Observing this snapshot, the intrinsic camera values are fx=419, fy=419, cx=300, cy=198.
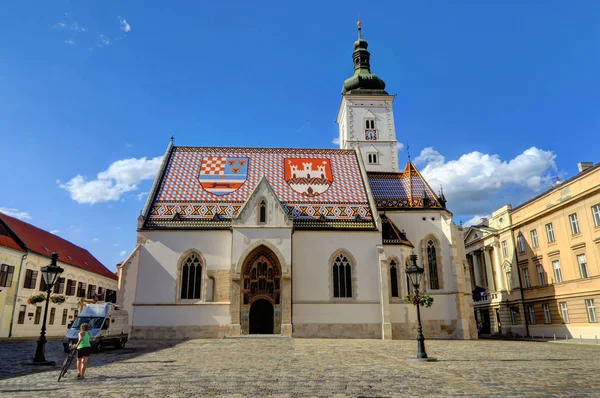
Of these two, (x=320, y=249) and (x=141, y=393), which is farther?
(x=320, y=249)

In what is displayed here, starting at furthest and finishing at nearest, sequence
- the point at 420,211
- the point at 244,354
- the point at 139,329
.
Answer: the point at 420,211, the point at 139,329, the point at 244,354

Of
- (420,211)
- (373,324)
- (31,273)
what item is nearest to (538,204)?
(420,211)

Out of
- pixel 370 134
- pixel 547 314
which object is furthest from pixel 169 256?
pixel 547 314

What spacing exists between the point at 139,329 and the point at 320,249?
551 inches

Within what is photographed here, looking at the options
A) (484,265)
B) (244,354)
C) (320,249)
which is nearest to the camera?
(244,354)

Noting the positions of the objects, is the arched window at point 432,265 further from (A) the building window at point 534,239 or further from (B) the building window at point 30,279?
(B) the building window at point 30,279

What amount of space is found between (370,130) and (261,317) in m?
25.5

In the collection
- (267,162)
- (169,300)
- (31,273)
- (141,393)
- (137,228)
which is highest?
(267,162)

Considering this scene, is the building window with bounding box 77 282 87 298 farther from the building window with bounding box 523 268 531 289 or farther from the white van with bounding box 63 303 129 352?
the building window with bounding box 523 268 531 289

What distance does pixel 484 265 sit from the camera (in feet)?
160

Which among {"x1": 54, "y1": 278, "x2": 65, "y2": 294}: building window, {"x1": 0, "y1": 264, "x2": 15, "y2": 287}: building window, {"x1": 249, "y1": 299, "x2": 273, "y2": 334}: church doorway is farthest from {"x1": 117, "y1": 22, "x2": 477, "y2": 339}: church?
{"x1": 54, "y1": 278, "x2": 65, "y2": 294}: building window

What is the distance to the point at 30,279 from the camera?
121ft

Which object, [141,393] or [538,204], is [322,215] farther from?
[141,393]

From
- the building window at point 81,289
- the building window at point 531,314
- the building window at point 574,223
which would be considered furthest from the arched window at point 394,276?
the building window at point 81,289
